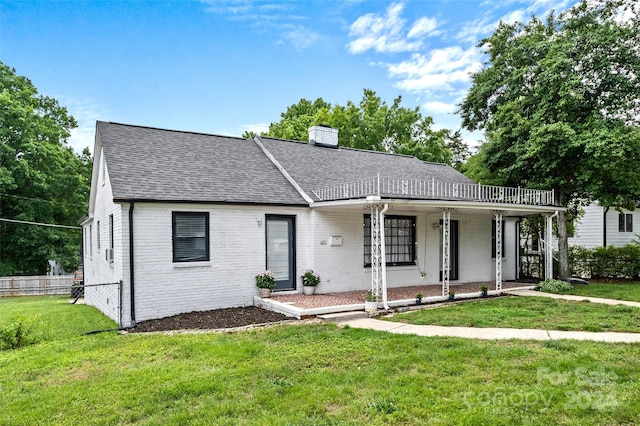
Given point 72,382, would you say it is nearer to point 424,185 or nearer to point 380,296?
point 380,296

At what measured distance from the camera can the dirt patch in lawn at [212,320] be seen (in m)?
7.85

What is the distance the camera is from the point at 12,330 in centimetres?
683

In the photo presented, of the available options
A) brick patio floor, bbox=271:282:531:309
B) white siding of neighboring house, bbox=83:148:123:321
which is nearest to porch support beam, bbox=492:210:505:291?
brick patio floor, bbox=271:282:531:309

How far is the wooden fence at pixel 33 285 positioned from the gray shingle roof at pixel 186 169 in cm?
1251

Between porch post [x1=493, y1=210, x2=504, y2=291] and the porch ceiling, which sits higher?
the porch ceiling

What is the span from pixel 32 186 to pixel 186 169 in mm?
18193

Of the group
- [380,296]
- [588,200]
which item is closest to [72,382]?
[380,296]

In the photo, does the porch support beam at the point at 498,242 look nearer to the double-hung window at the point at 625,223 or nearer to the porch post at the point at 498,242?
the porch post at the point at 498,242

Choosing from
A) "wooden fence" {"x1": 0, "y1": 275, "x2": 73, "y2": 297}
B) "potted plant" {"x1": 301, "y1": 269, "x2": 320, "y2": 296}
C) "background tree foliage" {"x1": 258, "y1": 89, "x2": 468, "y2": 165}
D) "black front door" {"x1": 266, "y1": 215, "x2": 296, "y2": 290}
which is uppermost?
"background tree foliage" {"x1": 258, "y1": 89, "x2": 468, "y2": 165}

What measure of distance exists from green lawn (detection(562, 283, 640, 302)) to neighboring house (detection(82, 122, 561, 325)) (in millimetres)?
2375

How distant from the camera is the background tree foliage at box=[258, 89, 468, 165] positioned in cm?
2633

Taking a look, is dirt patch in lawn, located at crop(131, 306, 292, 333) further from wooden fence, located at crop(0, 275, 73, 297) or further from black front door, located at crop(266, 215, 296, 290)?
wooden fence, located at crop(0, 275, 73, 297)

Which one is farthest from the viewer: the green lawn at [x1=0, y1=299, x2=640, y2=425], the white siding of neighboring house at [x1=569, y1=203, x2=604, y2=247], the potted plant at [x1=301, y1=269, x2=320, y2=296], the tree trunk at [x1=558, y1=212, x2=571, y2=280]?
the white siding of neighboring house at [x1=569, y1=203, x2=604, y2=247]

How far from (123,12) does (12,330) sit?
10006mm
